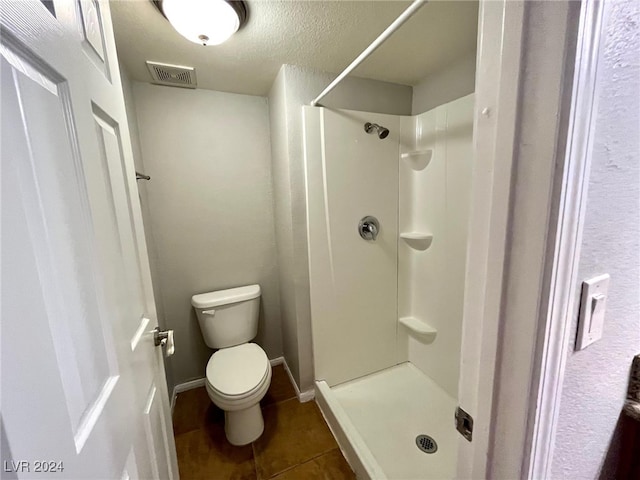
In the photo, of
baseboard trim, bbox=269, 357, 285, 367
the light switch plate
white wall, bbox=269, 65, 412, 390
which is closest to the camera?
the light switch plate

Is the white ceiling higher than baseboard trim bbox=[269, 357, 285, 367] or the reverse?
higher

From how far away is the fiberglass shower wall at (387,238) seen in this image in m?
1.56

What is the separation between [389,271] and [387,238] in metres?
0.24

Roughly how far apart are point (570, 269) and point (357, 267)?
1.39 m

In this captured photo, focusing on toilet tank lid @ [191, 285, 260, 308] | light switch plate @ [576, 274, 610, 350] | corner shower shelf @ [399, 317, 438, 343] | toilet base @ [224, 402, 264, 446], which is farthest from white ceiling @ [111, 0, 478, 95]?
toilet base @ [224, 402, 264, 446]

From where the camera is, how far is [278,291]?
2.11 meters

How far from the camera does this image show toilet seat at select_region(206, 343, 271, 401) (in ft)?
4.58

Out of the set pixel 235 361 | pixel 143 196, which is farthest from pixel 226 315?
pixel 143 196

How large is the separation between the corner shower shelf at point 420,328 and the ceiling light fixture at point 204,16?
199cm

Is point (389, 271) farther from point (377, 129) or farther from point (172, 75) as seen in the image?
point (172, 75)

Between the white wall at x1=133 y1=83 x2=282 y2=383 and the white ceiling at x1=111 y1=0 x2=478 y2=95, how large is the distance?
0.19 metres

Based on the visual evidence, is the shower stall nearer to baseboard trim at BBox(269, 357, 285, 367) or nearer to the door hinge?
baseboard trim at BBox(269, 357, 285, 367)

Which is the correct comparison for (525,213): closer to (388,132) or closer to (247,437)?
(388,132)

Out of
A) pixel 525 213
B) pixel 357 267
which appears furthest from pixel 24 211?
pixel 357 267
